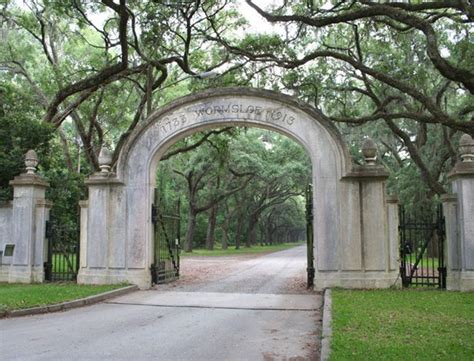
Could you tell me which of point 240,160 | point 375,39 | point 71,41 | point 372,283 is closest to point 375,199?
point 372,283

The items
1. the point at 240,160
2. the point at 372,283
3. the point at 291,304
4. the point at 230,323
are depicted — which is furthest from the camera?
the point at 240,160

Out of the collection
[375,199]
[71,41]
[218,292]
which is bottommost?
[218,292]

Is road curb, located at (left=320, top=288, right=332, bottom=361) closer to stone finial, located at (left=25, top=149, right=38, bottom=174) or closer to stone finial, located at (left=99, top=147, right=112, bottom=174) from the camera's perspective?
stone finial, located at (left=99, top=147, right=112, bottom=174)

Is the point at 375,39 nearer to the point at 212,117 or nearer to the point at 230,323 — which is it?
the point at 212,117

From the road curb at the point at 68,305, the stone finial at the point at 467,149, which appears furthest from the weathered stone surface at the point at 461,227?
the road curb at the point at 68,305

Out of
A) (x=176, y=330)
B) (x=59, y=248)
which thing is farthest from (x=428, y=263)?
(x=59, y=248)

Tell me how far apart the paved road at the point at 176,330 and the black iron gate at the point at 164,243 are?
1.81 meters

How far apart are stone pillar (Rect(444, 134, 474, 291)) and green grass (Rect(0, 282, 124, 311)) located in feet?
26.6

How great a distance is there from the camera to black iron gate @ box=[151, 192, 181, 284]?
536 inches

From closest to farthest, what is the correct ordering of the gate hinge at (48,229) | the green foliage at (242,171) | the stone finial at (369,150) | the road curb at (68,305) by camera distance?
1. the road curb at (68,305)
2. the stone finial at (369,150)
3. the gate hinge at (48,229)
4. the green foliage at (242,171)

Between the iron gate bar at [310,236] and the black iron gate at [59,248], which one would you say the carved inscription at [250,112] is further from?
the black iron gate at [59,248]

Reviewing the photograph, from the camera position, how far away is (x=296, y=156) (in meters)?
38.4

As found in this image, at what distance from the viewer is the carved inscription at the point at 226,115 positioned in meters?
12.9

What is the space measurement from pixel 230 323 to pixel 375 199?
5511mm
